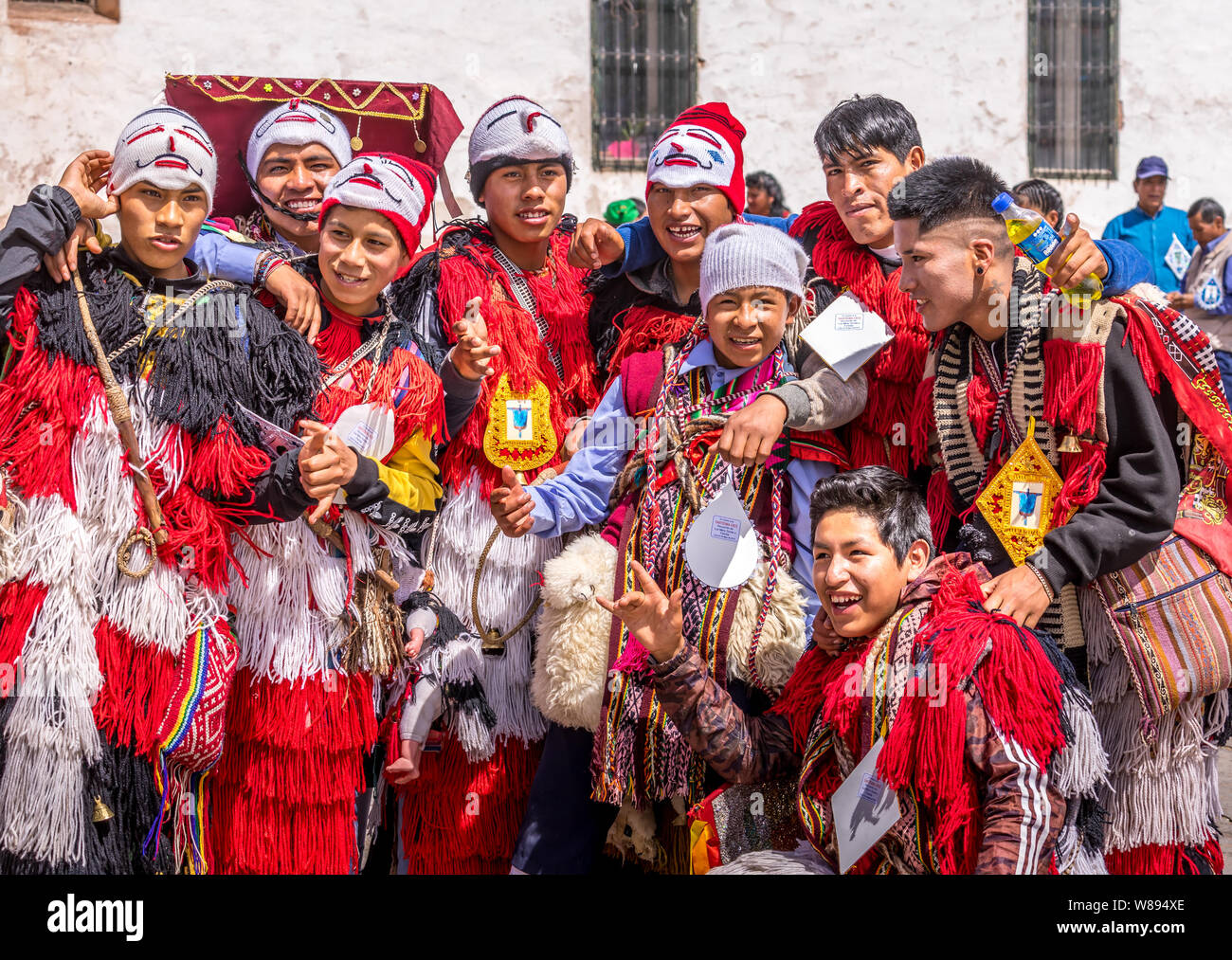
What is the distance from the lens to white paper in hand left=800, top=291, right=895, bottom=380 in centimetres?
301

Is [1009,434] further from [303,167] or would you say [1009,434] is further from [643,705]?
[303,167]

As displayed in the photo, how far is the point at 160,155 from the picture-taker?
289 centimetres

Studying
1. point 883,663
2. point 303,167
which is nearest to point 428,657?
point 883,663

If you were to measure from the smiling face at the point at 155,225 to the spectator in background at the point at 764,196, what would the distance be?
5408 mm

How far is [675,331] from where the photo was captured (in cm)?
334

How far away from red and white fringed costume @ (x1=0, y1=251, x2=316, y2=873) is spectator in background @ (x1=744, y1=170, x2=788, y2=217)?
5452 mm

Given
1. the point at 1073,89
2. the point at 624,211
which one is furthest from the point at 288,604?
the point at 1073,89

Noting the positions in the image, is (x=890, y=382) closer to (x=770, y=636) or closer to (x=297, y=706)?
(x=770, y=636)

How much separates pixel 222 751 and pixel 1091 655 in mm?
1958

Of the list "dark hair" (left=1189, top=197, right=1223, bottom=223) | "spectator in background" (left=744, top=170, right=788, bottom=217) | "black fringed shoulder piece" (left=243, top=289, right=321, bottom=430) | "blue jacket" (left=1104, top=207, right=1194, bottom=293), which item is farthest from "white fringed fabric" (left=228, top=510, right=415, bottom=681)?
"dark hair" (left=1189, top=197, right=1223, bottom=223)

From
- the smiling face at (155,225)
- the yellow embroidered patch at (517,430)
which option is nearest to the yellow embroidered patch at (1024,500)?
the yellow embroidered patch at (517,430)

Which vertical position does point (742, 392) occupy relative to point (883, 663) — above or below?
above

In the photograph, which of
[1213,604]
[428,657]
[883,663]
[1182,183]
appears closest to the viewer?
[883,663]

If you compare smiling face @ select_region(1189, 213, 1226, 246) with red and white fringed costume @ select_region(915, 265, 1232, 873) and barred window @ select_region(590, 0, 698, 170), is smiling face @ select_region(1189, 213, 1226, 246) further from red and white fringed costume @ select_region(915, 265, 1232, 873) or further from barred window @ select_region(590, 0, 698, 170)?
red and white fringed costume @ select_region(915, 265, 1232, 873)
